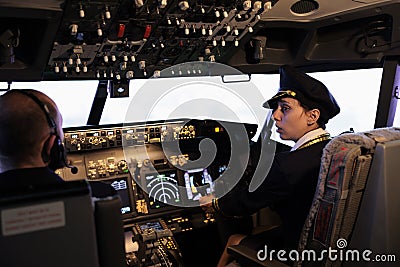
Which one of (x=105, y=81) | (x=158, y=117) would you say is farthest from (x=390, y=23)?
(x=105, y=81)

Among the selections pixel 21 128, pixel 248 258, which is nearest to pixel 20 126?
pixel 21 128

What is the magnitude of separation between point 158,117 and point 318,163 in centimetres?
111

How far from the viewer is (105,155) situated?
2537 mm

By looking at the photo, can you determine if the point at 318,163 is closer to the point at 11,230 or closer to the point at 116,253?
the point at 116,253

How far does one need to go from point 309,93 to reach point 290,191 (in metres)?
0.48

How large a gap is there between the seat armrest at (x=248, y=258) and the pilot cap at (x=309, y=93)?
72 cm

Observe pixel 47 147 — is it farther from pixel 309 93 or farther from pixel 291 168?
pixel 309 93

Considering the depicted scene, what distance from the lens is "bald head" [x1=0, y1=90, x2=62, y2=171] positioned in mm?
1238

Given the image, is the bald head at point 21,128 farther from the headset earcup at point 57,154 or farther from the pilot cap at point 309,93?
the pilot cap at point 309,93

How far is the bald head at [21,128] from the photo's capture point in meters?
1.24

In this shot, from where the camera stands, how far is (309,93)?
2068mm

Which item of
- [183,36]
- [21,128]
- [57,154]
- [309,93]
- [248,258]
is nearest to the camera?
[21,128]

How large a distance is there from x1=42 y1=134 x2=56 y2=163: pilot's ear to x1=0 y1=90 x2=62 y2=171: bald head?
1 cm

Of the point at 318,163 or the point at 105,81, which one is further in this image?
the point at 105,81
